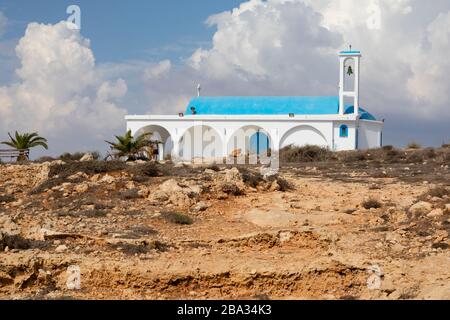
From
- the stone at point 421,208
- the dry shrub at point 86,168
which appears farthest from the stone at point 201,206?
the stone at point 421,208

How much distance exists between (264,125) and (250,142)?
1519mm

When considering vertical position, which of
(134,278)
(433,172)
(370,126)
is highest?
(370,126)

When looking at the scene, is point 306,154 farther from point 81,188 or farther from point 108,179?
point 81,188

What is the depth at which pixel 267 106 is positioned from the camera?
116ft

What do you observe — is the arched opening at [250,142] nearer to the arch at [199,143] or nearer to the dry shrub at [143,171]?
the arch at [199,143]

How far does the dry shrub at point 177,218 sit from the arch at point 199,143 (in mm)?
21822

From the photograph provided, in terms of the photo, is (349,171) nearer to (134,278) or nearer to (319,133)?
(319,133)

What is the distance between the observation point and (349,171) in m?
22.4

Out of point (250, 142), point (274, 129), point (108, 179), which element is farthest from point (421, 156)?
point (108, 179)

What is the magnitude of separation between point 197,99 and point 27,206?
76.0 ft

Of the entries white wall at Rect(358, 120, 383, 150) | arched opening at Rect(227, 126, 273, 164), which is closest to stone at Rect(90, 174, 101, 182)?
arched opening at Rect(227, 126, 273, 164)

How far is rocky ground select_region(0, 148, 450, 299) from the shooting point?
923 cm

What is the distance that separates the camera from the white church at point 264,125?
109 feet
